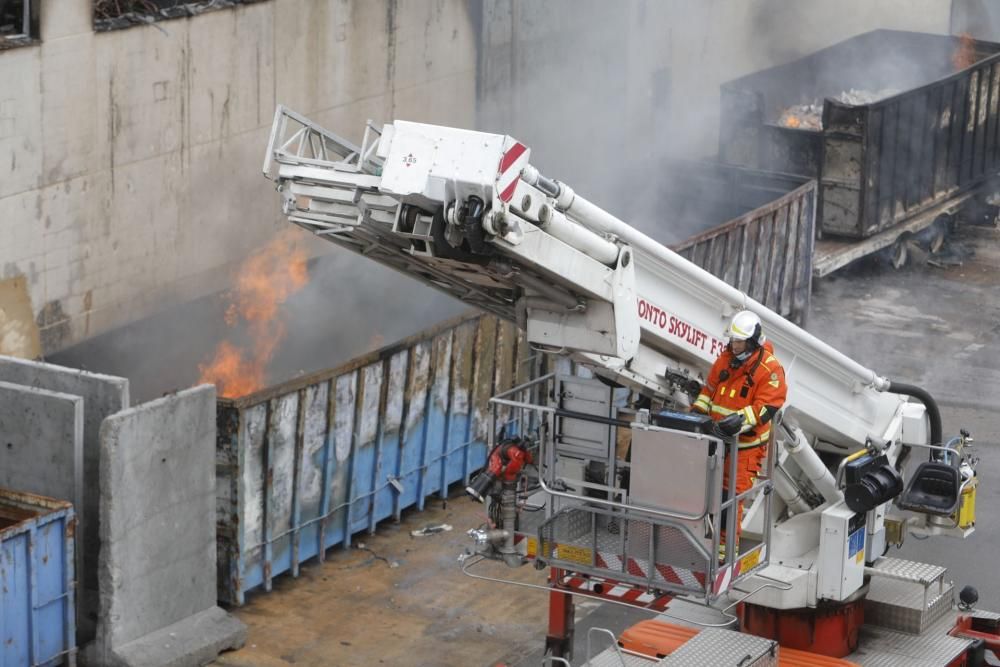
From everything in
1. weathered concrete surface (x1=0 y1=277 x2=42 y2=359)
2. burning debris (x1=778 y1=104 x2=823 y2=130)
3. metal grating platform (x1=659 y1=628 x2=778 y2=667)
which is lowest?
metal grating platform (x1=659 y1=628 x2=778 y2=667)

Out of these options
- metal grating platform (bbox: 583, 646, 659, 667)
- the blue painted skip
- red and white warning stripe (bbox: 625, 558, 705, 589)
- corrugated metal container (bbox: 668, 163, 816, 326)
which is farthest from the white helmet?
corrugated metal container (bbox: 668, 163, 816, 326)

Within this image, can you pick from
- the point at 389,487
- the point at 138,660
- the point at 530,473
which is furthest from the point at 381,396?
the point at 530,473

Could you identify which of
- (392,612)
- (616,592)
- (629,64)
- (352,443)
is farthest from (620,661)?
(629,64)

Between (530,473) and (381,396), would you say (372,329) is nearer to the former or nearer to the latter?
(381,396)

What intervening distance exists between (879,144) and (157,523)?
11.9 m

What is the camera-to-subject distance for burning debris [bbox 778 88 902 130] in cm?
2347

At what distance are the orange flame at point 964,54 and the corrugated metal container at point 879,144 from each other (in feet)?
2.58

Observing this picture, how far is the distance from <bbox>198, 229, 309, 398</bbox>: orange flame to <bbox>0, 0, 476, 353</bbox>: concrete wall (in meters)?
0.22

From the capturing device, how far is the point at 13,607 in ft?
35.3

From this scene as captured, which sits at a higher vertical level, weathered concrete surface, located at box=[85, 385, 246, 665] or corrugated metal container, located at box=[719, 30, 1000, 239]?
corrugated metal container, located at box=[719, 30, 1000, 239]

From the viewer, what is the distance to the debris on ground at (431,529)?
547 inches

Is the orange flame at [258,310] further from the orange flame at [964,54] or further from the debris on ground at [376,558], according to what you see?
the orange flame at [964,54]

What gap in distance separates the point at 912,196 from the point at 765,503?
13.0 metres

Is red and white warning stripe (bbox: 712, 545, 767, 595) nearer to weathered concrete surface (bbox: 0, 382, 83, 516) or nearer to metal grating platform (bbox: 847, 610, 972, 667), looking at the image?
metal grating platform (bbox: 847, 610, 972, 667)
